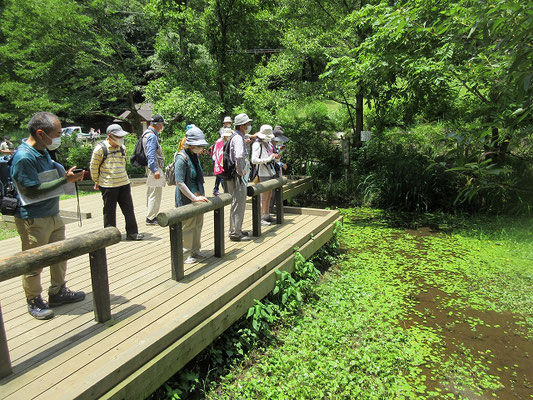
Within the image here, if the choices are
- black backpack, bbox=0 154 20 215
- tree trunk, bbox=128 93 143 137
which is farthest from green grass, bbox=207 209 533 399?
tree trunk, bbox=128 93 143 137

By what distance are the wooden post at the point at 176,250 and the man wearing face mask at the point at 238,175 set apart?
4.43ft

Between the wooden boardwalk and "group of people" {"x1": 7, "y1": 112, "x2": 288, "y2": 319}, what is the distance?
0.24m

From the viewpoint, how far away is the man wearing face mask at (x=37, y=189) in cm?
279

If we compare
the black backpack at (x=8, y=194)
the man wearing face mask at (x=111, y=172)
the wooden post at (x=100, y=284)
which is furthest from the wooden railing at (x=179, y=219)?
the man wearing face mask at (x=111, y=172)

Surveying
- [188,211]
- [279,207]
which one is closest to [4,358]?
[188,211]

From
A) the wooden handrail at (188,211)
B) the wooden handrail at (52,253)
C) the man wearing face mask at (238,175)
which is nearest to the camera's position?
the wooden handrail at (52,253)

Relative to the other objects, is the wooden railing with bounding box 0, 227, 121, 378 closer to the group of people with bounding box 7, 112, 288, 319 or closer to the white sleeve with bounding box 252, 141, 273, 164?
the group of people with bounding box 7, 112, 288, 319

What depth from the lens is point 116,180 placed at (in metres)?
4.88

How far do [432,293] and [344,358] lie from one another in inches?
88.8

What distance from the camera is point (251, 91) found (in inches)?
422

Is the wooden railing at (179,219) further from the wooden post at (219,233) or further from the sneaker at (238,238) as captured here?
the sneaker at (238,238)

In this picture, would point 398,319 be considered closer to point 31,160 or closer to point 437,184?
point 31,160

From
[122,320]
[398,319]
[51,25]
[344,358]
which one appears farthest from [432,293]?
[51,25]

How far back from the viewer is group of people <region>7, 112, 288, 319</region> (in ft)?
9.41
